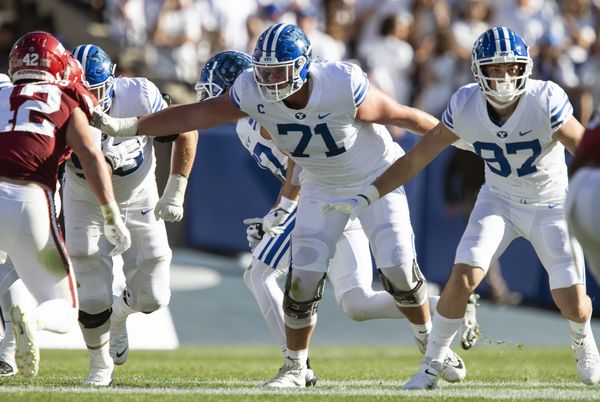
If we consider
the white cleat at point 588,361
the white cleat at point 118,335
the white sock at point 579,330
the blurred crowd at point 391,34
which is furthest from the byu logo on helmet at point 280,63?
the blurred crowd at point 391,34

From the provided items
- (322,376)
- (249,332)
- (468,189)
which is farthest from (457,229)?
(322,376)

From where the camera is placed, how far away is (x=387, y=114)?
20.3 feet

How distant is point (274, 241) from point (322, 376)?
0.86m

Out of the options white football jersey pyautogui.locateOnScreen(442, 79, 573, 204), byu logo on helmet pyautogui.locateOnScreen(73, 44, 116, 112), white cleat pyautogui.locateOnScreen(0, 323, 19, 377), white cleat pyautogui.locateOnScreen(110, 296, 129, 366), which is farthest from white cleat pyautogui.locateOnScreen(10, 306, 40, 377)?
white football jersey pyautogui.locateOnScreen(442, 79, 573, 204)

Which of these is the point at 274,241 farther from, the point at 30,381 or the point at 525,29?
the point at 525,29

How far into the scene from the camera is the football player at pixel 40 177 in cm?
526

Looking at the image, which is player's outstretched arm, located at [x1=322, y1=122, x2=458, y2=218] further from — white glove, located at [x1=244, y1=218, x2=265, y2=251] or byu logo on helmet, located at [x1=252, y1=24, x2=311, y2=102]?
white glove, located at [x1=244, y1=218, x2=265, y2=251]

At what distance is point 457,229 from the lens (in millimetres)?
11641

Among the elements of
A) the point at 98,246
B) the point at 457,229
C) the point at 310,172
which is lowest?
the point at 457,229

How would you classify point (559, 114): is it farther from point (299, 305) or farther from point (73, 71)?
point (73, 71)

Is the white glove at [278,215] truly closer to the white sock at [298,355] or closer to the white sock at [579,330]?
the white sock at [298,355]

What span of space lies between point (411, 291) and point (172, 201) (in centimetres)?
141

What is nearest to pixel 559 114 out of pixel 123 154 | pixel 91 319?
pixel 123 154

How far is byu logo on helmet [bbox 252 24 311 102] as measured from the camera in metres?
5.88
